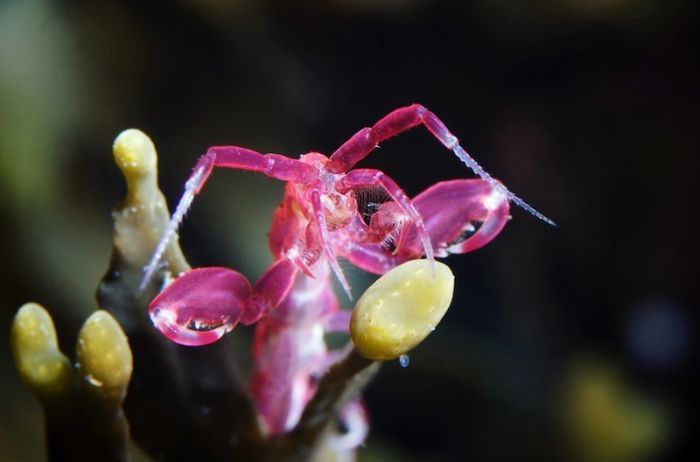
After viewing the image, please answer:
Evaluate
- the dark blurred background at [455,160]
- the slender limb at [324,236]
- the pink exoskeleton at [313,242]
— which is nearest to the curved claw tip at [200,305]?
the pink exoskeleton at [313,242]

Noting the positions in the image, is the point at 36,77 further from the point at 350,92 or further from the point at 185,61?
the point at 350,92

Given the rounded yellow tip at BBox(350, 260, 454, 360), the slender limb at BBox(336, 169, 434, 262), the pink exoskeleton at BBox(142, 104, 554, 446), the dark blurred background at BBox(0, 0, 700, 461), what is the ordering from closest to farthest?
1. the rounded yellow tip at BBox(350, 260, 454, 360)
2. the slender limb at BBox(336, 169, 434, 262)
3. the pink exoskeleton at BBox(142, 104, 554, 446)
4. the dark blurred background at BBox(0, 0, 700, 461)

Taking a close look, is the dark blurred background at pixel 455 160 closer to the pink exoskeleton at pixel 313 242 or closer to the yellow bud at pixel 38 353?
the pink exoskeleton at pixel 313 242

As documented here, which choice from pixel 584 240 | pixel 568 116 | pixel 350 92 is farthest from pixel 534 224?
pixel 350 92

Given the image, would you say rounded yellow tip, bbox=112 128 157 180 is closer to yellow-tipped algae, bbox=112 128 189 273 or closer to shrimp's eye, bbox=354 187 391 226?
yellow-tipped algae, bbox=112 128 189 273

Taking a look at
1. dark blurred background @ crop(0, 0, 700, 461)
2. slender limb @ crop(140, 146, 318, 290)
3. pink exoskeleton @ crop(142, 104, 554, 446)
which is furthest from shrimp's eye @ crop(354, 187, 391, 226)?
dark blurred background @ crop(0, 0, 700, 461)

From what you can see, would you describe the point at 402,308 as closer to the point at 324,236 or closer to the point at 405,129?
the point at 324,236
